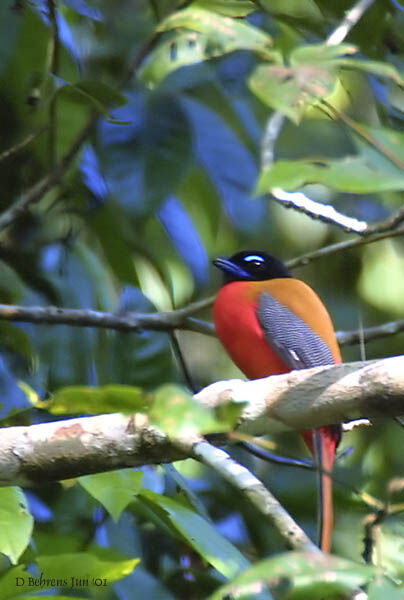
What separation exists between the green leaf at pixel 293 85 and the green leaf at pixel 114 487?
3.67 ft

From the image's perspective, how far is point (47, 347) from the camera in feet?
13.9

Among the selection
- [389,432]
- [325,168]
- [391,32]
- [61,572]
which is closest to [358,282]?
[389,432]

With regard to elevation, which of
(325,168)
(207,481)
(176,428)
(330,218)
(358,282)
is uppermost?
(325,168)

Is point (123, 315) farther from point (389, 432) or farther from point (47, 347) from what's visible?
point (389, 432)

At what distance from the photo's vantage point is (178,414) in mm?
1578

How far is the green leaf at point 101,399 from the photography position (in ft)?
5.62

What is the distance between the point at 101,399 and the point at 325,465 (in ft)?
7.72

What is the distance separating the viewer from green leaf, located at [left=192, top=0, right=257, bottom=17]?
3.32m

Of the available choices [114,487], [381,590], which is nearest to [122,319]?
[114,487]

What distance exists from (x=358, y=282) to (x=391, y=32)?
53.7 inches

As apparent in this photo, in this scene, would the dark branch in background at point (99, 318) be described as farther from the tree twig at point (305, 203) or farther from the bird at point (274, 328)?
the tree twig at point (305, 203)

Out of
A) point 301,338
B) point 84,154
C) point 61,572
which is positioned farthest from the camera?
point 84,154

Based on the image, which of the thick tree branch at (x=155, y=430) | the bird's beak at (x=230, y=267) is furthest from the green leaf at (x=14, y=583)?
the bird's beak at (x=230, y=267)

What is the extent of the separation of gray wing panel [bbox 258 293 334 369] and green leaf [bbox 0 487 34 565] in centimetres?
196
